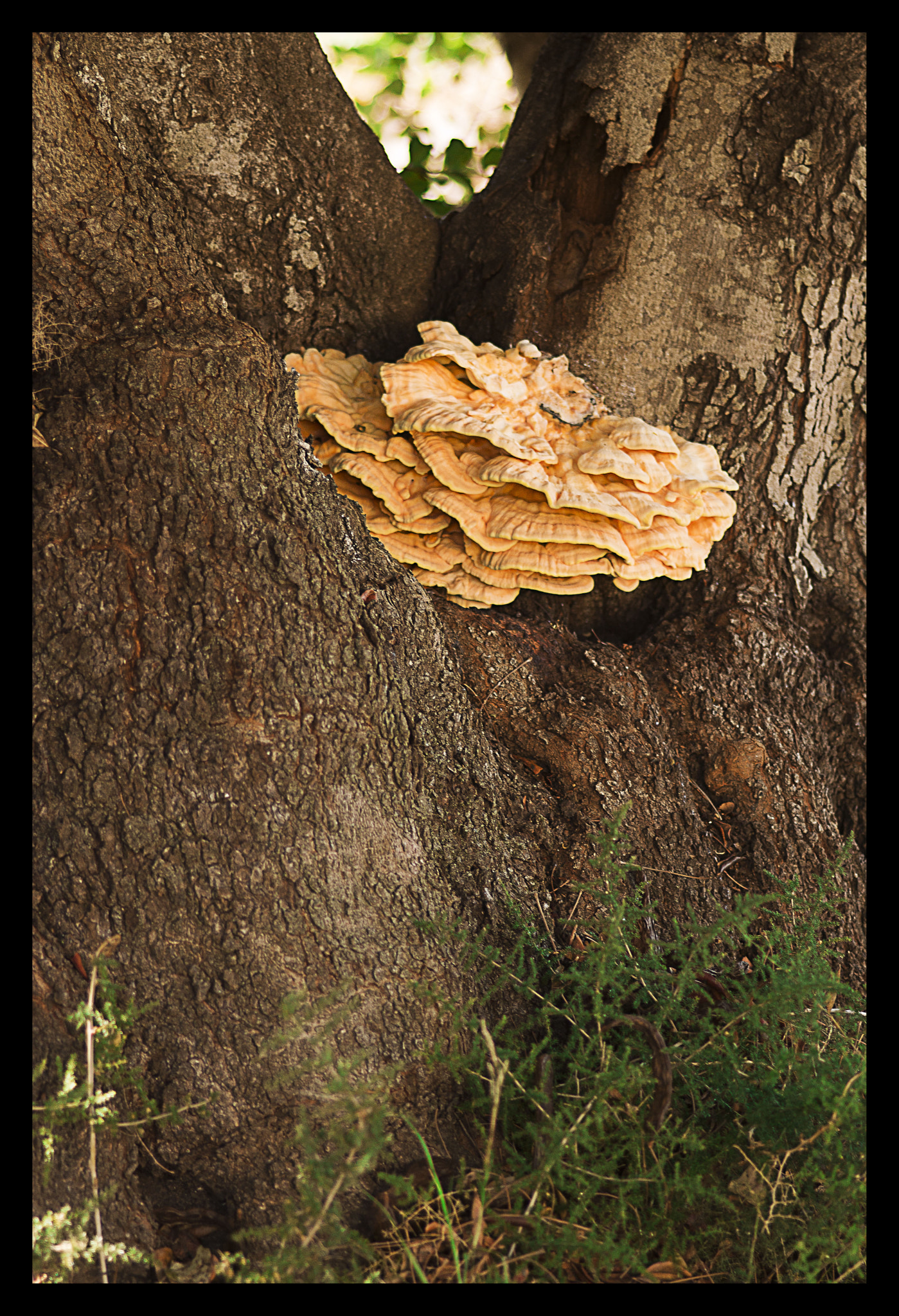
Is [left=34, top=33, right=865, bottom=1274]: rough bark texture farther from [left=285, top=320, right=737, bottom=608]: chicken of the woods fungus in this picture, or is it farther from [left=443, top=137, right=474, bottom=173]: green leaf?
[left=443, top=137, right=474, bottom=173]: green leaf

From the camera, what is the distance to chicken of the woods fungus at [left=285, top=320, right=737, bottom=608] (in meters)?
2.54

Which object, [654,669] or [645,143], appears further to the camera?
[654,669]

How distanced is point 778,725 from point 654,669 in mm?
462

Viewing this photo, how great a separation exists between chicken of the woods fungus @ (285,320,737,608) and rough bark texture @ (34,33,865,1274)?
204mm

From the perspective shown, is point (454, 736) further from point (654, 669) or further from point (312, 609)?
point (654, 669)

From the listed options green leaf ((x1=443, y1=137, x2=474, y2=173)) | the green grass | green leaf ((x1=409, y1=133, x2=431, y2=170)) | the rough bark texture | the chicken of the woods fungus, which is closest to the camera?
the green grass

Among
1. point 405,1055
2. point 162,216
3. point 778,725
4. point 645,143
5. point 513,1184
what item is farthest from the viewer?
point 778,725

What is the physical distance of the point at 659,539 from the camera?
8.69 ft

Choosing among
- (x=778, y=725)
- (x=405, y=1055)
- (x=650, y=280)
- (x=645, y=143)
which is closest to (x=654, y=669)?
(x=778, y=725)

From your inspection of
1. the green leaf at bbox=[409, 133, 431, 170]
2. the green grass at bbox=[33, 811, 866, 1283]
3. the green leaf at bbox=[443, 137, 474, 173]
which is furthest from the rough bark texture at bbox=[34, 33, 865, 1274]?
the green leaf at bbox=[409, 133, 431, 170]

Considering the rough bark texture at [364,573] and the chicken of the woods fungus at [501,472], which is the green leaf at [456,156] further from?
the chicken of the woods fungus at [501,472]

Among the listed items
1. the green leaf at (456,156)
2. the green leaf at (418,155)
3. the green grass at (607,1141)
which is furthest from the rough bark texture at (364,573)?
the green leaf at (418,155)

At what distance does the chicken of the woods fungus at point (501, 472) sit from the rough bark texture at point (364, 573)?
20cm

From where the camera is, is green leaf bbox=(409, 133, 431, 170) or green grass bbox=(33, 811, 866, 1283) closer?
green grass bbox=(33, 811, 866, 1283)
